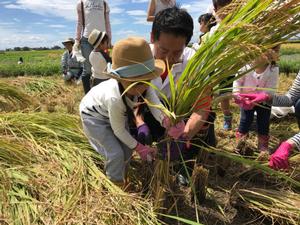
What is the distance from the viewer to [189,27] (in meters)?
1.86

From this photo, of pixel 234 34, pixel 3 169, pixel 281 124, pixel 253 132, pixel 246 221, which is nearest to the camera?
pixel 234 34

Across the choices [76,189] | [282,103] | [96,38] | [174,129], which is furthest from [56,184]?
[96,38]

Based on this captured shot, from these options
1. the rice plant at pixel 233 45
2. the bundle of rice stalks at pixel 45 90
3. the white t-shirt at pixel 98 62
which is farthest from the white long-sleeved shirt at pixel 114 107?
the bundle of rice stalks at pixel 45 90

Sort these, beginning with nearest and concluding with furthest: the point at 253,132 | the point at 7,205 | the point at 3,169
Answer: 1. the point at 7,205
2. the point at 3,169
3. the point at 253,132

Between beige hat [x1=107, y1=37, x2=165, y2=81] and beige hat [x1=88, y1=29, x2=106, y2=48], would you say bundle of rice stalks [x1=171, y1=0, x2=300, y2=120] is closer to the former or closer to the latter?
beige hat [x1=107, y1=37, x2=165, y2=81]

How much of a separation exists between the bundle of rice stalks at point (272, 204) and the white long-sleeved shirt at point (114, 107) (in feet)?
1.94

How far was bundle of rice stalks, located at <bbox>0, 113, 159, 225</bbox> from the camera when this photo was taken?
5.23 ft

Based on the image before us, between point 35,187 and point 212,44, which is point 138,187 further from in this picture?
point 212,44

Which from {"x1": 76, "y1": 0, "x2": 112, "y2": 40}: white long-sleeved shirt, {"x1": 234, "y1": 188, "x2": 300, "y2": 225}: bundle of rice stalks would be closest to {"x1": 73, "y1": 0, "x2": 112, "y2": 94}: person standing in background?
{"x1": 76, "y1": 0, "x2": 112, "y2": 40}: white long-sleeved shirt

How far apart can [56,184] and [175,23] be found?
102 centimetres

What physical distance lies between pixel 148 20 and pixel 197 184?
214cm

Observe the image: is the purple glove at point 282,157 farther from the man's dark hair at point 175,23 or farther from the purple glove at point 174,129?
the man's dark hair at point 175,23

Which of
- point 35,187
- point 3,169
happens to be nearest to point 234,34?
point 35,187

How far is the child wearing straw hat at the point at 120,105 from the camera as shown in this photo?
1.69 meters
